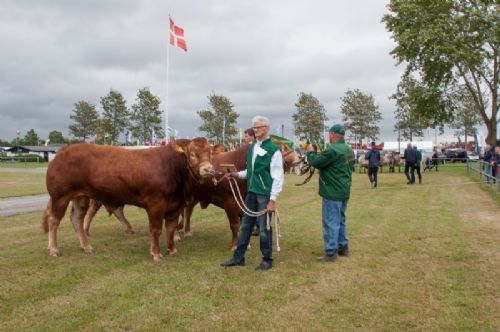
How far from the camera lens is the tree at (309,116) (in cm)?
6289

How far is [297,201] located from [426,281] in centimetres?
925

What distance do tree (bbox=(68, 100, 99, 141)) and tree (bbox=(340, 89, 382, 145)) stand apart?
46.0 metres

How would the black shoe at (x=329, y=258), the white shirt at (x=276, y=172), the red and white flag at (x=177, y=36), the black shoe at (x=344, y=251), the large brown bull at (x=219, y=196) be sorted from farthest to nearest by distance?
the red and white flag at (x=177, y=36)
the large brown bull at (x=219, y=196)
the black shoe at (x=344, y=251)
the black shoe at (x=329, y=258)
the white shirt at (x=276, y=172)

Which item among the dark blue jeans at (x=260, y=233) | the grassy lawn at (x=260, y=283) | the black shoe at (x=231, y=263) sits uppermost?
the dark blue jeans at (x=260, y=233)

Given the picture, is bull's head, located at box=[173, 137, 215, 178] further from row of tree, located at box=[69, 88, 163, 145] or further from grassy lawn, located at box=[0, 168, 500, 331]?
row of tree, located at box=[69, 88, 163, 145]

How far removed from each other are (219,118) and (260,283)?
169 ft

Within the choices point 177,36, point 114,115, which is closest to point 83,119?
point 114,115

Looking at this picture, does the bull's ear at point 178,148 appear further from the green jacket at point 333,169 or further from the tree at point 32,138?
the tree at point 32,138

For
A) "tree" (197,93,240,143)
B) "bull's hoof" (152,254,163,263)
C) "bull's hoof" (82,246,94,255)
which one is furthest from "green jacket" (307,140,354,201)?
"tree" (197,93,240,143)

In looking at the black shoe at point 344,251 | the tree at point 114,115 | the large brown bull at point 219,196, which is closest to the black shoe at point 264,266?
the large brown bull at point 219,196

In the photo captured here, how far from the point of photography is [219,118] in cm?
5669

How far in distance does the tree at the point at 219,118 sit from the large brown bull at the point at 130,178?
48.0 meters

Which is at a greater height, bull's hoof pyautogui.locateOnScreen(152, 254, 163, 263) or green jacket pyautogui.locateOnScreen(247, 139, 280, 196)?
green jacket pyautogui.locateOnScreen(247, 139, 280, 196)

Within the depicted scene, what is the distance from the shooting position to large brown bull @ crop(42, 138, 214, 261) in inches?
284
